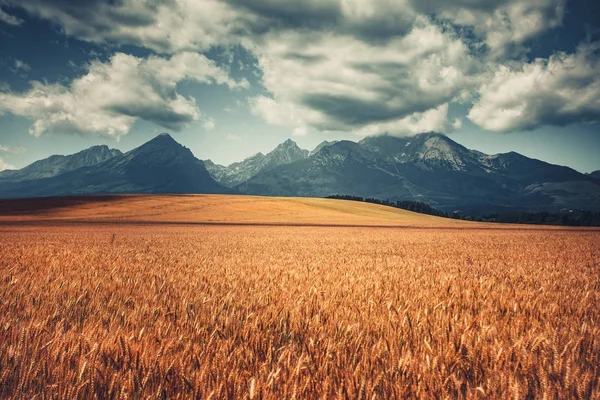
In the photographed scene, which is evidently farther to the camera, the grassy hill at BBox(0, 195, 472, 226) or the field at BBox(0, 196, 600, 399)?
the grassy hill at BBox(0, 195, 472, 226)

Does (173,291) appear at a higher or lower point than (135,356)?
lower

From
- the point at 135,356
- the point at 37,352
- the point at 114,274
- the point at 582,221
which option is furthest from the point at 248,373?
the point at 582,221

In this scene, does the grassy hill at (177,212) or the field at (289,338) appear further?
the grassy hill at (177,212)

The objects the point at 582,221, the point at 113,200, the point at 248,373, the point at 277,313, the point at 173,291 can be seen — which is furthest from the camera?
the point at 582,221

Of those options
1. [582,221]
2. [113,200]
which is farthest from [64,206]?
[582,221]

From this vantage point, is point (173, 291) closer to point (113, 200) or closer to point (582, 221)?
point (113, 200)

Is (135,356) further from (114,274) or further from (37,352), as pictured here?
(114,274)

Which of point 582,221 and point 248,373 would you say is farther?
point 582,221

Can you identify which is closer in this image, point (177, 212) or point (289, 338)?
point (289, 338)

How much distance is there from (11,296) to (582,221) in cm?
16879

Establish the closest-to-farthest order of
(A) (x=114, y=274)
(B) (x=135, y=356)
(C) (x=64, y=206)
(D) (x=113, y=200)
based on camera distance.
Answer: (B) (x=135, y=356) < (A) (x=114, y=274) < (C) (x=64, y=206) < (D) (x=113, y=200)

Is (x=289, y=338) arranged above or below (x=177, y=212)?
above

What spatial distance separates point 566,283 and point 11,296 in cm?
1152

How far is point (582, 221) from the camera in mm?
127125
